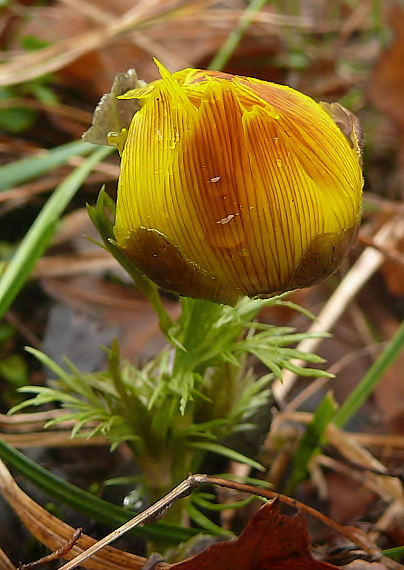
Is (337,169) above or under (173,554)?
above

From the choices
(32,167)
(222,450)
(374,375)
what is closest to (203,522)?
(222,450)

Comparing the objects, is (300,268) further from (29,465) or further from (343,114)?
(29,465)

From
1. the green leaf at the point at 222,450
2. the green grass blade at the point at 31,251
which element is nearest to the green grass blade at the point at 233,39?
the green grass blade at the point at 31,251

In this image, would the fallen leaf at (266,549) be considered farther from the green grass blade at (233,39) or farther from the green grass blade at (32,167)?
the green grass blade at (233,39)

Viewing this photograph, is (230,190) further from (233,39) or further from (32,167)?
(233,39)

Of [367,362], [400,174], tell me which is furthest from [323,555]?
[400,174]

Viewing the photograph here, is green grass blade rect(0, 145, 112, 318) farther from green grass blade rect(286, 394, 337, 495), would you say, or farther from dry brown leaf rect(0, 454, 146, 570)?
green grass blade rect(286, 394, 337, 495)
